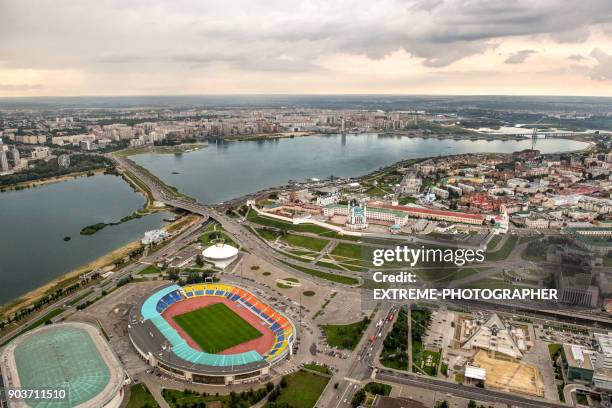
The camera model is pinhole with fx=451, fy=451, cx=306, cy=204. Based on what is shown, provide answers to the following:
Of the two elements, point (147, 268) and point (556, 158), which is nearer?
point (147, 268)

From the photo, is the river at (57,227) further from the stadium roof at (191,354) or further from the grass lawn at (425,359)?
the grass lawn at (425,359)

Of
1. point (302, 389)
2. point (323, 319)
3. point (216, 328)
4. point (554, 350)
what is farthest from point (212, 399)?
point (554, 350)

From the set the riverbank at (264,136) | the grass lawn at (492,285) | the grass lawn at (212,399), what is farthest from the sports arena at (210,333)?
the riverbank at (264,136)

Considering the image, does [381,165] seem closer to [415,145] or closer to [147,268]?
[415,145]

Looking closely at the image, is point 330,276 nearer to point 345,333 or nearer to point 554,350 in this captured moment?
point 345,333

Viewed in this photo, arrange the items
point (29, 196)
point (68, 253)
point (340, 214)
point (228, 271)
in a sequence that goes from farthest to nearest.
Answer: point (29, 196), point (340, 214), point (68, 253), point (228, 271)

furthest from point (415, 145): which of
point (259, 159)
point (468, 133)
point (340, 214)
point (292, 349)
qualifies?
point (292, 349)
